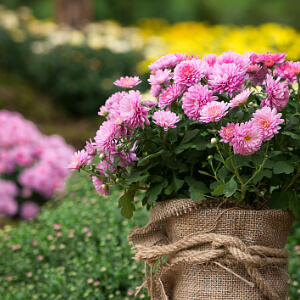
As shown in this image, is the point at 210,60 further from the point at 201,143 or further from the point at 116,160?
the point at 116,160

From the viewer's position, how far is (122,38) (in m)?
7.74

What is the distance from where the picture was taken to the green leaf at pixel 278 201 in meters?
1.28

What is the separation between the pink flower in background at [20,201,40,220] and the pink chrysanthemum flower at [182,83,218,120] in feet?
10.1

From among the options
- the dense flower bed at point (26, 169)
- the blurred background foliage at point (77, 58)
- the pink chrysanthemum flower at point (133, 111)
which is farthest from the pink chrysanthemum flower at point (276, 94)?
the dense flower bed at point (26, 169)

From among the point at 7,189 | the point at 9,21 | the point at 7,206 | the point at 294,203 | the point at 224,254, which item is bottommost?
the point at 224,254

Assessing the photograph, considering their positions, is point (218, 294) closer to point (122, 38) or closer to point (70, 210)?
point (70, 210)

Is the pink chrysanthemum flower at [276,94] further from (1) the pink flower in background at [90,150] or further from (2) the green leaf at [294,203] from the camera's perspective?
(1) the pink flower in background at [90,150]

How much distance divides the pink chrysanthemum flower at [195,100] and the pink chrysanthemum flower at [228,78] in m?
0.03

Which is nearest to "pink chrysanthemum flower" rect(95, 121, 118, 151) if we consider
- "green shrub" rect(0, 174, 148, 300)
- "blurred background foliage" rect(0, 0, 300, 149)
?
"green shrub" rect(0, 174, 148, 300)

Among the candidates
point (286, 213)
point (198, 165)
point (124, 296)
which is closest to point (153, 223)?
point (198, 165)

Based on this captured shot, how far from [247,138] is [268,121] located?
7cm

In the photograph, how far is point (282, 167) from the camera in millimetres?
1209

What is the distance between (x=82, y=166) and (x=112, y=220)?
1.25 meters

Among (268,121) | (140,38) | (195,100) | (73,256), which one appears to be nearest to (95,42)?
(140,38)
